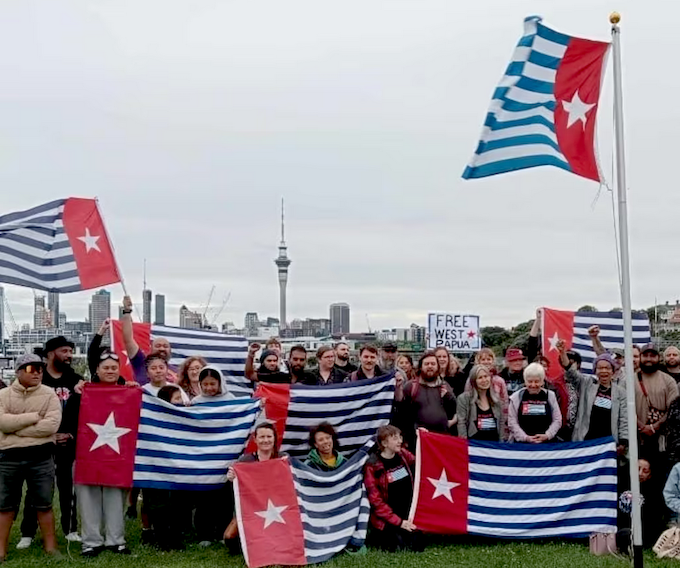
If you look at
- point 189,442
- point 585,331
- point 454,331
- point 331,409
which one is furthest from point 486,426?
point 454,331

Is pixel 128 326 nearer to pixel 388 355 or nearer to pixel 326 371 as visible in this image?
pixel 326 371

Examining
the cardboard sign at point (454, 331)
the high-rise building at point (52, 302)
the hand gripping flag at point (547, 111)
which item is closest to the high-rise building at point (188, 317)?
the high-rise building at point (52, 302)

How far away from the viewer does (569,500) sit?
9.26 m

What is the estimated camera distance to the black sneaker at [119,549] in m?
8.73

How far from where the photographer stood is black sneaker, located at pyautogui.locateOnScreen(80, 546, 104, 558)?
8.62 metres

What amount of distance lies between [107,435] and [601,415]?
5.31m

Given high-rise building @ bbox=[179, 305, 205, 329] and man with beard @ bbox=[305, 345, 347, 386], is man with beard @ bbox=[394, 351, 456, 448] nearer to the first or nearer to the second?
man with beard @ bbox=[305, 345, 347, 386]

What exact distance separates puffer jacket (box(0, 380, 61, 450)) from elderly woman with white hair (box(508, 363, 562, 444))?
15.7 ft

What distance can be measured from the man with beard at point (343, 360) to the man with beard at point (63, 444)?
10.3ft

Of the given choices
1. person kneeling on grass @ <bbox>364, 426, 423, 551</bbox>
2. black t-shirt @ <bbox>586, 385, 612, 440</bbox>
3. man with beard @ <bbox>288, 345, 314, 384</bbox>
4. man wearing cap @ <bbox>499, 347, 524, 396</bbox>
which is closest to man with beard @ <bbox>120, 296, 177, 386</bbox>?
man with beard @ <bbox>288, 345, 314, 384</bbox>

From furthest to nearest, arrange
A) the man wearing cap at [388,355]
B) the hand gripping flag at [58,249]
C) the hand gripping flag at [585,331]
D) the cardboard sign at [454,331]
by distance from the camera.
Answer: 1. the cardboard sign at [454,331]
2. the hand gripping flag at [585,331]
3. the man wearing cap at [388,355]
4. the hand gripping flag at [58,249]

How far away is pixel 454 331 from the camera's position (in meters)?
17.2

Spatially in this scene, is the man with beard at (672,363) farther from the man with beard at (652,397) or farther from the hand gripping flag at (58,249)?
the hand gripping flag at (58,249)

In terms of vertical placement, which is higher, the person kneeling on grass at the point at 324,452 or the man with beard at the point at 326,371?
the man with beard at the point at 326,371
